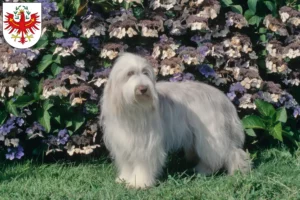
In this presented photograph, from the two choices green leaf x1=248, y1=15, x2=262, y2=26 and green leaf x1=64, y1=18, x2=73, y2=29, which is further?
green leaf x1=248, y1=15, x2=262, y2=26

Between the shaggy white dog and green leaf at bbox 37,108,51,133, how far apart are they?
0.55 meters

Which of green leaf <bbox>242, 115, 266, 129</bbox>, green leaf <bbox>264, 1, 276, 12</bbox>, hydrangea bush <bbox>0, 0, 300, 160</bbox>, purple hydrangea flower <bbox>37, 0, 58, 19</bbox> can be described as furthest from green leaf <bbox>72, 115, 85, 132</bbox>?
green leaf <bbox>264, 1, 276, 12</bbox>

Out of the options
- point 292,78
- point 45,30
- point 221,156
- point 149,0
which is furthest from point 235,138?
point 45,30

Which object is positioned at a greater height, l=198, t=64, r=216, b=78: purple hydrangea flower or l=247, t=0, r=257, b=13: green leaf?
l=247, t=0, r=257, b=13: green leaf

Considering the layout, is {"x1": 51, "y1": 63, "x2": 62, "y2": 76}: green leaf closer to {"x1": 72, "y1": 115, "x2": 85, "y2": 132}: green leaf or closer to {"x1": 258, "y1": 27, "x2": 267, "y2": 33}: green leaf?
{"x1": 72, "y1": 115, "x2": 85, "y2": 132}: green leaf

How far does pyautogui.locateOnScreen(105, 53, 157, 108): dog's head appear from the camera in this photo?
530 cm

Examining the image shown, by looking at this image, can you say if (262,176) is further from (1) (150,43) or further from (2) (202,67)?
(1) (150,43)

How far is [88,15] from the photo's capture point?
253 inches

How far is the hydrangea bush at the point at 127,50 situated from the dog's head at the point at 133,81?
83cm

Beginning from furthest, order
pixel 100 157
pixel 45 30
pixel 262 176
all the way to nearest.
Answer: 1. pixel 100 157
2. pixel 45 30
3. pixel 262 176

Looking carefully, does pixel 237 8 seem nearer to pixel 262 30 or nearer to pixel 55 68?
pixel 262 30

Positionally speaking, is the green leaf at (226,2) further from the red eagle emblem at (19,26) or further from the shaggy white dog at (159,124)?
the red eagle emblem at (19,26)

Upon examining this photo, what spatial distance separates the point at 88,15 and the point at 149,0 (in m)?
0.68

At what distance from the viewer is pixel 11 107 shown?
6.28m
